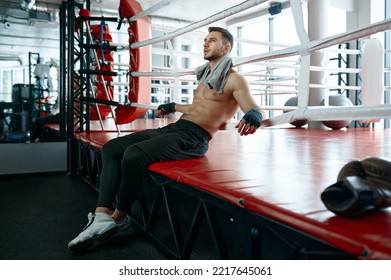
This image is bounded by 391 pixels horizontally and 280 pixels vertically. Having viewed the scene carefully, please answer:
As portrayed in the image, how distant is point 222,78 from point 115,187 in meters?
0.77

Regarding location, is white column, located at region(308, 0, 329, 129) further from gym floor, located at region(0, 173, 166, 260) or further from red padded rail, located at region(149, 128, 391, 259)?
gym floor, located at region(0, 173, 166, 260)

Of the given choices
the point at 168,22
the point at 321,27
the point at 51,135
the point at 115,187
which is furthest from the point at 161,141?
the point at 168,22

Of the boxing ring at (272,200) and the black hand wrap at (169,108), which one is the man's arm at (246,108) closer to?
the boxing ring at (272,200)

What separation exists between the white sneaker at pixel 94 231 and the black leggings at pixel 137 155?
7 centimetres

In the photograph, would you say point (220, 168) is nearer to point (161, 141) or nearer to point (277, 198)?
point (161, 141)

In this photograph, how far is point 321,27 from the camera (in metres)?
5.25

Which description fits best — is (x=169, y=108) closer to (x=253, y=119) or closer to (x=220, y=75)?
(x=220, y=75)

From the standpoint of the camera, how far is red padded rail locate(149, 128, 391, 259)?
75 cm

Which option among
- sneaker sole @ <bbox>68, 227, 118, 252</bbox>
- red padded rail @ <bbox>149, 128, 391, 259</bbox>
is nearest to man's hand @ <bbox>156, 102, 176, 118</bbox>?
red padded rail @ <bbox>149, 128, 391, 259</bbox>

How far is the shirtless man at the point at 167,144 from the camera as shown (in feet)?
5.56

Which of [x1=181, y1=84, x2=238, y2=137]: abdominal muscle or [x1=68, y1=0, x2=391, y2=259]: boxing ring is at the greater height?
[x1=181, y1=84, x2=238, y2=137]: abdominal muscle

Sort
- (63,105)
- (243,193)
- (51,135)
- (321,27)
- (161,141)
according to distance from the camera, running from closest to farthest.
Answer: (243,193) → (161,141) → (63,105) → (51,135) → (321,27)

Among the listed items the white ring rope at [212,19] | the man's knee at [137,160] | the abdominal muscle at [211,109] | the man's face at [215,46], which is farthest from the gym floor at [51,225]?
the white ring rope at [212,19]

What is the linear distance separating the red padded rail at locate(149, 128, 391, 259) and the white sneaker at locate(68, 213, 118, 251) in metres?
0.36
